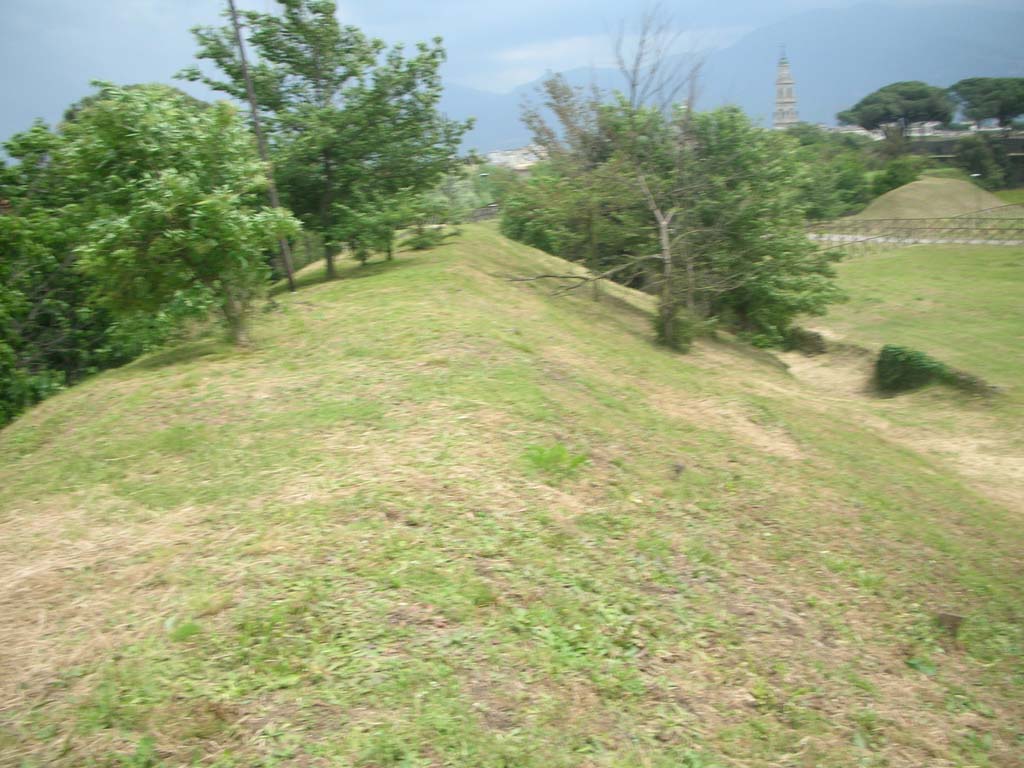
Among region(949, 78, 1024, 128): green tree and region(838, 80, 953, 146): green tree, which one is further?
region(838, 80, 953, 146): green tree

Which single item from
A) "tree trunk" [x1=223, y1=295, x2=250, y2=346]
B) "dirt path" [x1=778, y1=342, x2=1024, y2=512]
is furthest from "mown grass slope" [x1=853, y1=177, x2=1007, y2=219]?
"tree trunk" [x1=223, y1=295, x2=250, y2=346]

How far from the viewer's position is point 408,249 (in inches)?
771

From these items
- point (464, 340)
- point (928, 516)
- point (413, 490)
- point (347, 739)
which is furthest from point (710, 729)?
point (464, 340)

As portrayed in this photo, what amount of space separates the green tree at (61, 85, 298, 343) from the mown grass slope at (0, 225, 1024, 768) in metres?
1.15

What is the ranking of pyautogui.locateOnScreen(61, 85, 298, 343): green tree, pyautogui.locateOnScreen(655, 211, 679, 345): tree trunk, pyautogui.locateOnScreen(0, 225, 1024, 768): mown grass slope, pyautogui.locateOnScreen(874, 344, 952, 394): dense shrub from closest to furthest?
pyautogui.locateOnScreen(0, 225, 1024, 768): mown grass slope
pyautogui.locateOnScreen(61, 85, 298, 343): green tree
pyautogui.locateOnScreen(655, 211, 679, 345): tree trunk
pyautogui.locateOnScreen(874, 344, 952, 394): dense shrub

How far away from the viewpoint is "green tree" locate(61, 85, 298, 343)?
9.32 meters

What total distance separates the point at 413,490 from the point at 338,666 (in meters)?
2.04

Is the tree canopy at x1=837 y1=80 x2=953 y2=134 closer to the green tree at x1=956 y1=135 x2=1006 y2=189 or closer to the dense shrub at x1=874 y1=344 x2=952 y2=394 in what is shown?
the green tree at x1=956 y1=135 x2=1006 y2=189

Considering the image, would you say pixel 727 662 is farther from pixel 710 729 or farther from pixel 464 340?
pixel 464 340

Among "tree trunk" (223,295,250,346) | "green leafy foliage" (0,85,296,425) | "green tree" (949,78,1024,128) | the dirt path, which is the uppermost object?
"green tree" (949,78,1024,128)

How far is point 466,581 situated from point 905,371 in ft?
51.6

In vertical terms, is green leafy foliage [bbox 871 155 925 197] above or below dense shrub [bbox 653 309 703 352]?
above

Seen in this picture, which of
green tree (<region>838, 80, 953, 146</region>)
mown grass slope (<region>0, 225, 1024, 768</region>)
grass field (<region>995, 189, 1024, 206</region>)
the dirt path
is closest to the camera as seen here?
mown grass slope (<region>0, 225, 1024, 768</region>)

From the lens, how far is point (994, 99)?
8581 cm
